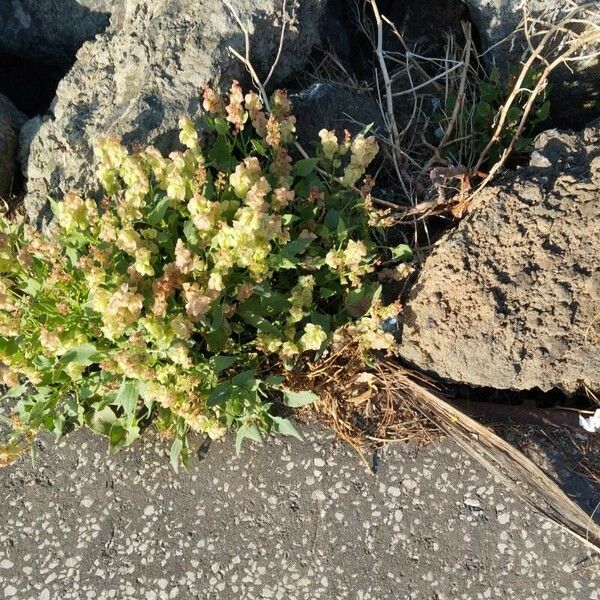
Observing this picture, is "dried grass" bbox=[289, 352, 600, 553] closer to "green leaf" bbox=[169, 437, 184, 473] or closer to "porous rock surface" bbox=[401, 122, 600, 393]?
"porous rock surface" bbox=[401, 122, 600, 393]

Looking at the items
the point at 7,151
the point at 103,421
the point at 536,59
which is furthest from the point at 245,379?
the point at 536,59

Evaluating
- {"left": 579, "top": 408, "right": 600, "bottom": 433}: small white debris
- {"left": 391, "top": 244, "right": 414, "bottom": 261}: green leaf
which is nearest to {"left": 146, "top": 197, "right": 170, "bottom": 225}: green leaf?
{"left": 391, "top": 244, "right": 414, "bottom": 261}: green leaf

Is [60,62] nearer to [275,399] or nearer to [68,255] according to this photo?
[68,255]

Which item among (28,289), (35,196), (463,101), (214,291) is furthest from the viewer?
(463,101)

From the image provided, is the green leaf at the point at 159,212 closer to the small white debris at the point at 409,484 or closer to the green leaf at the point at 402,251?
the green leaf at the point at 402,251

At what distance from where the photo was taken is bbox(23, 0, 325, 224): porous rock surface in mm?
2814

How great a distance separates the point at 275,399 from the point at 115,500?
1.95 ft

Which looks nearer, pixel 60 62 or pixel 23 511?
pixel 23 511

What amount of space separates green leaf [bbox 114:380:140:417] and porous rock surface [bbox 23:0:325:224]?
2.50ft

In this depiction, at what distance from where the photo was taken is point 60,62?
3.46m

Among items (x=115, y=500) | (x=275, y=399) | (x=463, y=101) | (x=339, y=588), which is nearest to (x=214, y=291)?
(x=275, y=399)

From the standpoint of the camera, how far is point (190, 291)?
225 cm

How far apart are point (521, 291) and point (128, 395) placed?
1.23 m

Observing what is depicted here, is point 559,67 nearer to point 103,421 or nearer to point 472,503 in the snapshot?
point 472,503
